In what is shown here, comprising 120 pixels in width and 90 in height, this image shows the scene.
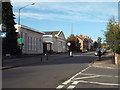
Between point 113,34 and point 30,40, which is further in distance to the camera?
point 30,40

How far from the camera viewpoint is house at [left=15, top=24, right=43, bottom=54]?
38375 mm

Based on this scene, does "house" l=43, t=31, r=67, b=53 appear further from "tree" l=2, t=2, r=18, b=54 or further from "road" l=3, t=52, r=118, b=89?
"road" l=3, t=52, r=118, b=89

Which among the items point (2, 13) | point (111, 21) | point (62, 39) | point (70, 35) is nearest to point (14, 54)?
point (2, 13)

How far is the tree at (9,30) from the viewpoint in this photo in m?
29.2

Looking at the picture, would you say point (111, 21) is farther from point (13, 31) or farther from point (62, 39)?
point (62, 39)

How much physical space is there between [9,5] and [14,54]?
382 inches

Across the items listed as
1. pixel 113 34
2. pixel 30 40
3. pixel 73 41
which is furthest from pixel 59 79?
pixel 73 41

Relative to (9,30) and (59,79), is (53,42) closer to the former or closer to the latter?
(9,30)

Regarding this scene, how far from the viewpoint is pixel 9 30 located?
29703mm

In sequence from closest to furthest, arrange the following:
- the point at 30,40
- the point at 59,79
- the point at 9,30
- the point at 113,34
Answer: the point at 59,79
the point at 113,34
the point at 9,30
the point at 30,40

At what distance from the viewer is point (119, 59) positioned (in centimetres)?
2011

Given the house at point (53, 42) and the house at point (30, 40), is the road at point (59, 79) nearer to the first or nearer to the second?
the house at point (30, 40)

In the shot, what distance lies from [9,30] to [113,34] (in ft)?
63.0

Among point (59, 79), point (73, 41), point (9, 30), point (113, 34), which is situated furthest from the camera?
point (73, 41)
